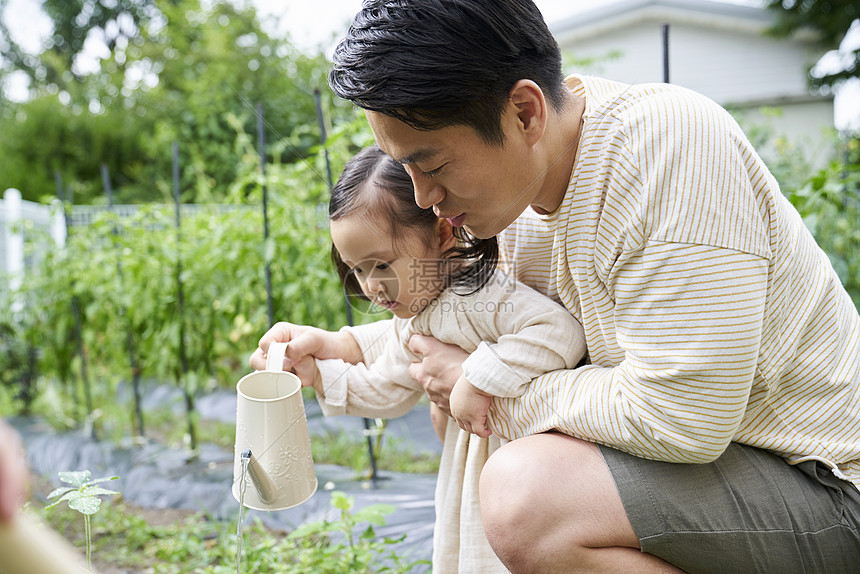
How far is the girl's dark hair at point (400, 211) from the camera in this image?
1.31 metres

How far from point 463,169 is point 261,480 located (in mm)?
647

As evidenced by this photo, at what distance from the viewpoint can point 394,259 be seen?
1315 millimetres

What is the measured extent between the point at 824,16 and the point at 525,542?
1225 cm

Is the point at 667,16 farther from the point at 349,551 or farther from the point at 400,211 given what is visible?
the point at 349,551

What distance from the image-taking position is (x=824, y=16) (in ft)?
34.7

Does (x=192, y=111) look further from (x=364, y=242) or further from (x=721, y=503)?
(x=721, y=503)

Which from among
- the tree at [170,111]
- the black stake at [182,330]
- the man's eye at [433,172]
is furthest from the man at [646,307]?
the tree at [170,111]

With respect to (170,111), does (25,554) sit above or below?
above

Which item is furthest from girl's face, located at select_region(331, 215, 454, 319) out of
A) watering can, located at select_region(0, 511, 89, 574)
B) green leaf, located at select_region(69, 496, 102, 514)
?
watering can, located at select_region(0, 511, 89, 574)

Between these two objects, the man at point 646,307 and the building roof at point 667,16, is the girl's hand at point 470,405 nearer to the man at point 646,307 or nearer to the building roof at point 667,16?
the man at point 646,307

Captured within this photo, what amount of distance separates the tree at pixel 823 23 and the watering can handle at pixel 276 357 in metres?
11.8

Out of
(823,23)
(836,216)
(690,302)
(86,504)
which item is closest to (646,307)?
(690,302)

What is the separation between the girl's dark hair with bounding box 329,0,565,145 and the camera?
95 centimetres

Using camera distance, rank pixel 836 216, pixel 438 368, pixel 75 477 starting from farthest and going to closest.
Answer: pixel 836 216
pixel 438 368
pixel 75 477
